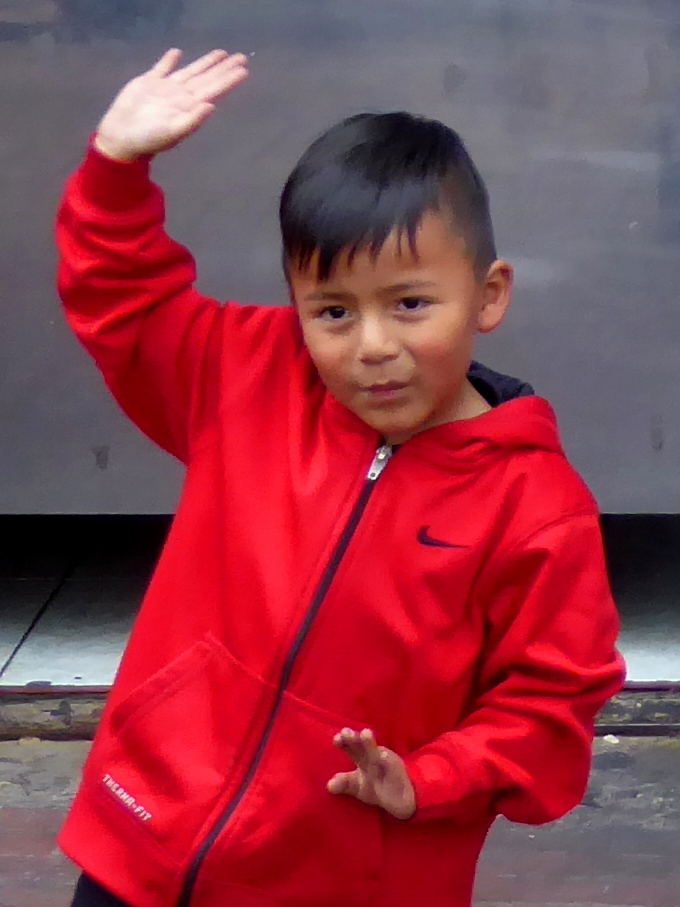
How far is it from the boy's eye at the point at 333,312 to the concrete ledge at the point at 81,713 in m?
2.12

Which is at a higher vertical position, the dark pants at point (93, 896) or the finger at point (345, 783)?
the finger at point (345, 783)

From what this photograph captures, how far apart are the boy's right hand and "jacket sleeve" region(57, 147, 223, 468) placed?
0.10 ft

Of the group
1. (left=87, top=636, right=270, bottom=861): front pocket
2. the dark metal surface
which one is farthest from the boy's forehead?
the dark metal surface

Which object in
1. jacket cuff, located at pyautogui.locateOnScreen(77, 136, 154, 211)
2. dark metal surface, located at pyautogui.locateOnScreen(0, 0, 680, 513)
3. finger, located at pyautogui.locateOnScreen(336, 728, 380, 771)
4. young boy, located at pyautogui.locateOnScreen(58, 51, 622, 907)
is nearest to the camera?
finger, located at pyautogui.locateOnScreen(336, 728, 380, 771)

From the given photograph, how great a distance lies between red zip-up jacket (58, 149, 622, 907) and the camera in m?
1.58

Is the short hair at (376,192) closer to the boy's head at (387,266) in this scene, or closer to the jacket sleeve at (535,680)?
the boy's head at (387,266)

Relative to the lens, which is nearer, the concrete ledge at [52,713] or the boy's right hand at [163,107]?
the boy's right hand at [163,107]

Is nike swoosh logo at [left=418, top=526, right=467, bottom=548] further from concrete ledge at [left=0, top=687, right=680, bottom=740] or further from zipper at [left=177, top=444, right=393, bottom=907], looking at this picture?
concrete ledge at [left=0, top=687, right=680, bottom=740]

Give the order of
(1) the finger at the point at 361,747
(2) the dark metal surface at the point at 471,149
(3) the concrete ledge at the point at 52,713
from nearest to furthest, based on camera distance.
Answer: (1) the finger at the point at 361,747, (2) the dark metal surface at the point at 471,149, (3) the concrete ledge at the point at 52,713

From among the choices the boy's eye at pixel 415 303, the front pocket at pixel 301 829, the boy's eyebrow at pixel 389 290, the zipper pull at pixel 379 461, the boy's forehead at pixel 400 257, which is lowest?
the front pocket at pixel 301 829

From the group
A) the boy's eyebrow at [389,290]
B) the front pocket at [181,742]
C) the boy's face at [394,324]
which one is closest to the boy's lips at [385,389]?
the boy's face at [394,324]

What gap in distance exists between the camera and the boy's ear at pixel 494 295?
1.68 m

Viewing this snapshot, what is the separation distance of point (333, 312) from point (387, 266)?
0.09 metres

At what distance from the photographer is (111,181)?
1679 millimetres
